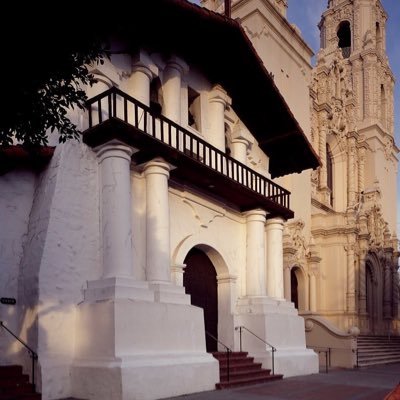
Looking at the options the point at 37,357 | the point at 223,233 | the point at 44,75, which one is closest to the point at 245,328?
the point at 223,233

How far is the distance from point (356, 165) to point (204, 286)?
2314 cm

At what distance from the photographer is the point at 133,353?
413 inches

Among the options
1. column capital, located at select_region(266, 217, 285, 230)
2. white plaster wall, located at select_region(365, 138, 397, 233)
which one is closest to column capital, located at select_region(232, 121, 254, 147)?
column capital, located at select_region(266, 217, 285, 230)

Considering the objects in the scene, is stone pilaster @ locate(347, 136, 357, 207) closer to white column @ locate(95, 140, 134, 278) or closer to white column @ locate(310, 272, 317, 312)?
white column @ locate(310, 272, 317, 312)

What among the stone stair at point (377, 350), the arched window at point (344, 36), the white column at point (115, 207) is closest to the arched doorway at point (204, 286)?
the white column at point (115, 207)

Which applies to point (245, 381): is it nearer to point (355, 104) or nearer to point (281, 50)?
point (281, 50)

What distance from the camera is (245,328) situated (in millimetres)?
15188

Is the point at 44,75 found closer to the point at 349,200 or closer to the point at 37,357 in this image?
the point at 37,357

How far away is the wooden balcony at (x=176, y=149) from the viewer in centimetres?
1138

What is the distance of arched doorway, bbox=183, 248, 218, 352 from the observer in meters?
14.7

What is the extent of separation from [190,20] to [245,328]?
8.18 metres

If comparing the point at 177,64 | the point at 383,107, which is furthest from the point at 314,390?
the point at 383,107

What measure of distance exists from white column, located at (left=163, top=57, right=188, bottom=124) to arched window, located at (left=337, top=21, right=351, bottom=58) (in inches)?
1272

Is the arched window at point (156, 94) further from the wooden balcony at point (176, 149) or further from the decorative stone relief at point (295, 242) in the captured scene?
the decorative stone relief at point (295, 242)
